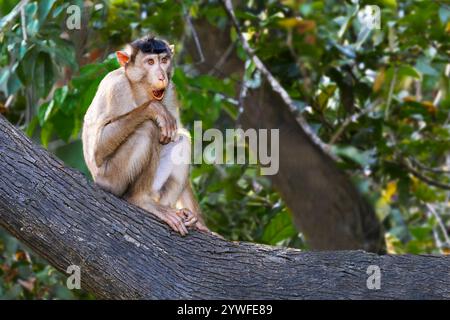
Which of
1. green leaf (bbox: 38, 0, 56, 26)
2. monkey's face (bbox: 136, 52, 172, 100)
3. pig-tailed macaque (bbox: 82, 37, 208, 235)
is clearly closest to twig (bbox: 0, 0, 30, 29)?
green leaf (bbox: 38, 0, 56, 26)

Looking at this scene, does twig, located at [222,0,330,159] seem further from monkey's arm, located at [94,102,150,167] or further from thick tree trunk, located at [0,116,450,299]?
thick tree trunk, located at [0,116,450,299]

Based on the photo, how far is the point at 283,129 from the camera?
8.31 meters

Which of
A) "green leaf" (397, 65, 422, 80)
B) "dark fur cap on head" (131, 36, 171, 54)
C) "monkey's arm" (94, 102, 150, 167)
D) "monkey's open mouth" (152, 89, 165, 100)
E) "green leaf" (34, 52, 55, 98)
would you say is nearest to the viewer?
"monkey's arm" (94, 102, 150, 167)

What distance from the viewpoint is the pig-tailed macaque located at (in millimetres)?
5082

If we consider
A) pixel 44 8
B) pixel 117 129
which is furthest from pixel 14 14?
pixel 117 129

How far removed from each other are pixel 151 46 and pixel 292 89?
2.65m

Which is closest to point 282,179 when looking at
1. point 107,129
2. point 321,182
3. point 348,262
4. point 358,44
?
point 321,182

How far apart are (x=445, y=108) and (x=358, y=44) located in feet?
3.68

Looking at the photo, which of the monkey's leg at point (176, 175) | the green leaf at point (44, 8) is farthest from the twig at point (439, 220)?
the green leaf at point (44, 8)

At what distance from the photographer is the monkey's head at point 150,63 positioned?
531cm

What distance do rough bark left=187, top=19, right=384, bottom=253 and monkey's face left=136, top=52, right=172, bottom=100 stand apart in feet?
9.31

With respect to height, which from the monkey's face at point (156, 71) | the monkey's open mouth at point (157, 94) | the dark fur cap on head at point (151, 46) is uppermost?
the dark fur cap on head at point (151, 46)

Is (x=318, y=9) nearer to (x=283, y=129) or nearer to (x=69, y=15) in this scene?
(x=283, y=129)

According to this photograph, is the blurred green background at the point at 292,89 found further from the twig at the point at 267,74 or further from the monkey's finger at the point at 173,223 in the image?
the monkey's finger at the point at 173,223
